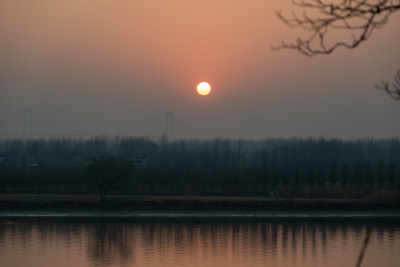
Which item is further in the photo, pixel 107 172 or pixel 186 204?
→ pixel 107 172

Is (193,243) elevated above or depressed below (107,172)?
below

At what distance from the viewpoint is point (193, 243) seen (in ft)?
68.3

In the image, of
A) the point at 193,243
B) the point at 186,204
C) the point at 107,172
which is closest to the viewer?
the point at 193,243

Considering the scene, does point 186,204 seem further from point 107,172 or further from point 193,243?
point 193,243

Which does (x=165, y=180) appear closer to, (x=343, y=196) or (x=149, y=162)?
(x=343, y=196)

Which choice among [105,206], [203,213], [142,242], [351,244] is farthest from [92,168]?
[351,244]

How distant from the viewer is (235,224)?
25.4 m

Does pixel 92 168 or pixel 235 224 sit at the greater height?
pixel 92 168

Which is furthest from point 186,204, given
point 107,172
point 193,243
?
point 193,243

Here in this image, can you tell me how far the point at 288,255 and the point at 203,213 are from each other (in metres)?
9.03

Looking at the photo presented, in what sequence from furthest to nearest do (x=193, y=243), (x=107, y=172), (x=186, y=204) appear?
1. (x=107, y=172)
2. (x=186, y=204)
3. (x=193, y=243)

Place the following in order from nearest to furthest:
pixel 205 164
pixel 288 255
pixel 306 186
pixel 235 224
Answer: pixel 288 255 < pixel 235 224 < pixel 306 186 < pixel 205 164

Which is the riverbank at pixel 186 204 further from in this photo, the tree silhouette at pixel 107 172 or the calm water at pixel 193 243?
the calm water at pixel 193 243

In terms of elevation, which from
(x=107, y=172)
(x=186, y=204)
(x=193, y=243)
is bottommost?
(x=193, y=243)
